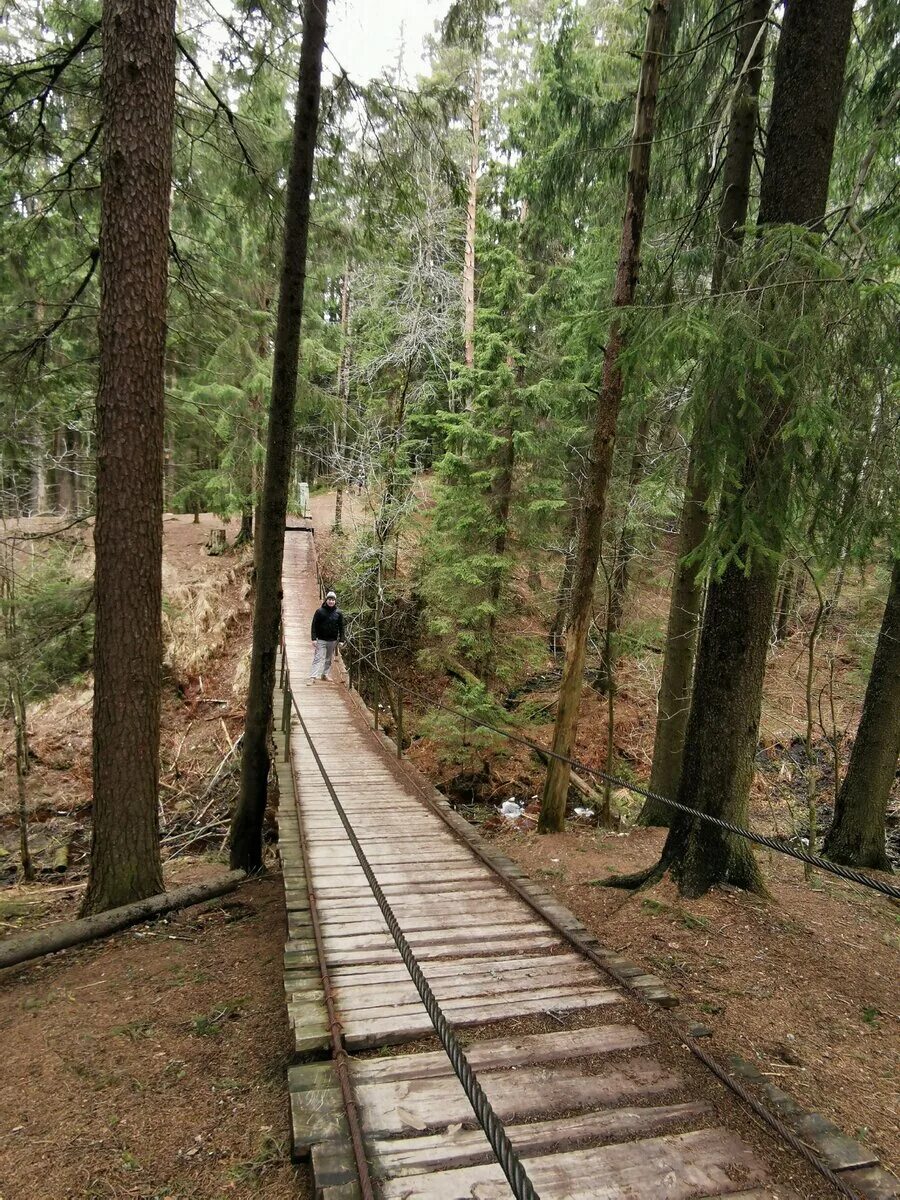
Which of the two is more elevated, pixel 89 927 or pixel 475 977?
pixel 475 977

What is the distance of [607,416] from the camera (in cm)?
677

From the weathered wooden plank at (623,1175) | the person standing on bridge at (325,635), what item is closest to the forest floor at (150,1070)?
the weathered wooden plank at (623,1175)

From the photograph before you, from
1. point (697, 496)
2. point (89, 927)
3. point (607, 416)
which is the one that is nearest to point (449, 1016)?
point (89, 927)

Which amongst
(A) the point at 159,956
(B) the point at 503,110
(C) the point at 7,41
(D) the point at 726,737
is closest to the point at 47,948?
(A) the point at 159,956

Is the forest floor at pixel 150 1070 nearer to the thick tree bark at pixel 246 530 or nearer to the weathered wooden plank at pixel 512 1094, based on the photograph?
the weathered wooden plank at pixel 512 1094

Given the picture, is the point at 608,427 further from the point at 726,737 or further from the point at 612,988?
the point at 612,988

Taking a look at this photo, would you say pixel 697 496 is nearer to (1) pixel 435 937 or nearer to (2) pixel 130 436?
(1) pixel 435 937

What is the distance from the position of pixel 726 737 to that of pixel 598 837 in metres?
3.41

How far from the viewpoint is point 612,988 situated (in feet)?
12.2

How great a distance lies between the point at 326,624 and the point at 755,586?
30.1 ft

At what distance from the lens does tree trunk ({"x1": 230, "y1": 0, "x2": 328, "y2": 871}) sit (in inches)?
235

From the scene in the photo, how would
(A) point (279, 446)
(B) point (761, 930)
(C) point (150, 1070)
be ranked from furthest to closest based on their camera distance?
(A) point (279, 446) < (B) point (761, 930) < (C) point (150, 1070)

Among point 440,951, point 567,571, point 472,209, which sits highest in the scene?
point 472,209

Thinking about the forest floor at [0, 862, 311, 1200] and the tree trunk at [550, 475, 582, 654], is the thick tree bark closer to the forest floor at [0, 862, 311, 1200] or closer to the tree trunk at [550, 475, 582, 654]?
the tree trunk at [550, 475, 582, 654]
